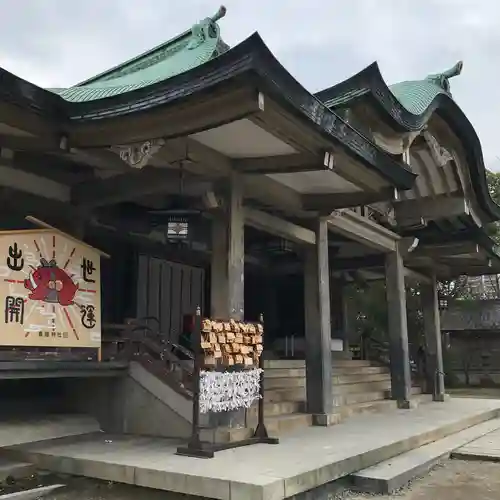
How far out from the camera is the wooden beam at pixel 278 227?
301 inches

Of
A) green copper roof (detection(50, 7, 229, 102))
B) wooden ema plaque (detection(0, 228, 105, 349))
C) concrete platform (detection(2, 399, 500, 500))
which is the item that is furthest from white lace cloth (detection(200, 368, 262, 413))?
green copper roof (detection(50, 7, 229, 102))

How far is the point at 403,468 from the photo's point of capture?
20.0 ft

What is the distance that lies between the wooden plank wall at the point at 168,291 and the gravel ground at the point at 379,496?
472 centimetres

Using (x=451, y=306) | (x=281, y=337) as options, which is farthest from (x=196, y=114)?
(x=451, y=306)

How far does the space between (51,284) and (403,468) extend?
4.41 m

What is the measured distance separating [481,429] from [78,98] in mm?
8258

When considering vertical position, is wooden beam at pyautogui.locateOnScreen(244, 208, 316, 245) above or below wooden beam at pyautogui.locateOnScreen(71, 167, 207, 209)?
below

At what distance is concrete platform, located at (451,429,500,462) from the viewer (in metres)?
7.29

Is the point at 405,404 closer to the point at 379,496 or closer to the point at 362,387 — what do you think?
the point at 362,387

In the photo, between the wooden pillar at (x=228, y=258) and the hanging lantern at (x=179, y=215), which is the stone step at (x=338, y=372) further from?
the hanging lantern at (x=179, y=215)

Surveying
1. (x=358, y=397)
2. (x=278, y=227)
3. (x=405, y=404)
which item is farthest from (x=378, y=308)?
(x=278, y=227)

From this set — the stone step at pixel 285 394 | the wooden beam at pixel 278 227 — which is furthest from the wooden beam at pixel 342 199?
the stone step at pixel 285 394

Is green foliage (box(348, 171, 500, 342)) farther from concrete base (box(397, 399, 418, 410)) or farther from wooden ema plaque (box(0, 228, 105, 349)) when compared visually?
wooden ema plaque (box(0, 228, 105, 349))

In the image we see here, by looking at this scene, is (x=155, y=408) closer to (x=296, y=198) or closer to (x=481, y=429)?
(x=296, y=198)
